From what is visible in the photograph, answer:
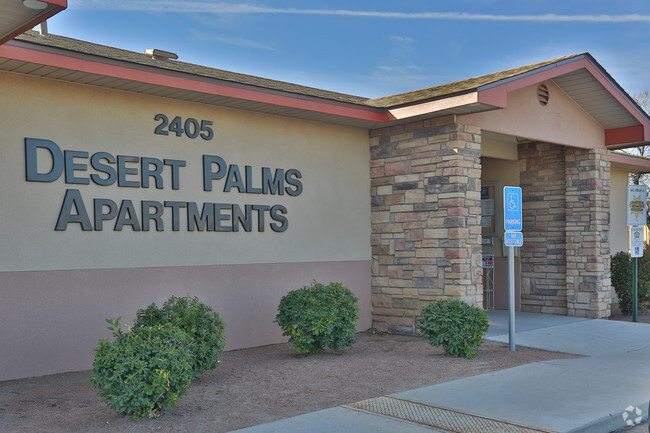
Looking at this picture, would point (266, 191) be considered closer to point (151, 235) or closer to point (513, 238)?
point (151, 235)

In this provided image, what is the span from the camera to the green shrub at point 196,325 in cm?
722

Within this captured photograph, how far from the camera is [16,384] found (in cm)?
736

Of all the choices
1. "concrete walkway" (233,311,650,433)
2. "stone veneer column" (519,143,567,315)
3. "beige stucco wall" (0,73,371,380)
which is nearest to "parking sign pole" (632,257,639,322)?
"stone veneer column" (519,143,567,315)

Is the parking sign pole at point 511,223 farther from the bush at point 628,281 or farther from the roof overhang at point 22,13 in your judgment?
the roof overhang at point 22,13

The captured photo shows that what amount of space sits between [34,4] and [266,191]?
533 cm

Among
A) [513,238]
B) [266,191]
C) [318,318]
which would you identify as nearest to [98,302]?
[318,318]

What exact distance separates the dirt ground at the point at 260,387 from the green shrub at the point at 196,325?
12.2 inches

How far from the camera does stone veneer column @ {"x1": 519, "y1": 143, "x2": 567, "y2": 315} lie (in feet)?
44.3

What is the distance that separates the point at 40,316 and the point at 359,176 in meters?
6.08

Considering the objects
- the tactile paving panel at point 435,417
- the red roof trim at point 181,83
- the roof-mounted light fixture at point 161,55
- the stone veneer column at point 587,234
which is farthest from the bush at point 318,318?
the stone veneer column at point 587,234

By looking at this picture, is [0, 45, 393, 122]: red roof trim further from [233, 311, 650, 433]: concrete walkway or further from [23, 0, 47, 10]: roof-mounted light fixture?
Answer: [233, 311, 650, 433]: concrete walkway

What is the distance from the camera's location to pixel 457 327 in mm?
8617

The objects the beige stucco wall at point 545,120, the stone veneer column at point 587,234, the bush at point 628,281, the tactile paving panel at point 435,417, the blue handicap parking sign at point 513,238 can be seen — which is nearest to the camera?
the tactile paving panel at point 435,417

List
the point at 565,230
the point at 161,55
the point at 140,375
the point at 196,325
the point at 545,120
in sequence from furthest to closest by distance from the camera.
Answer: the point at 565,230
the point at 545,120
the point at 161,55
the point at 196,325
the point at 140,375
